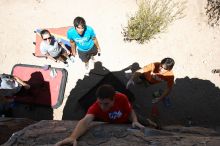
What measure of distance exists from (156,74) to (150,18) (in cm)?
210

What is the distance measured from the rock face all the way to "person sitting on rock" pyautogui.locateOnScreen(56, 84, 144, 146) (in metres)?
0.12

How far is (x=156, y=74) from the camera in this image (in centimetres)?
625

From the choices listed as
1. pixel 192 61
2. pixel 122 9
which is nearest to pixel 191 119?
pixel 192 61

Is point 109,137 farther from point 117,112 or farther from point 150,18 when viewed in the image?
point 150,18

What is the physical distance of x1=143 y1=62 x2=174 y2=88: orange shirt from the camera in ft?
19.9

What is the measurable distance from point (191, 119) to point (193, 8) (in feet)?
9.81

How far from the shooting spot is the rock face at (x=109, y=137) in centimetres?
402

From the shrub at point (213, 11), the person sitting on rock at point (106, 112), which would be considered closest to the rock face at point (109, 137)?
the person sitting on rock at point (106, 112)

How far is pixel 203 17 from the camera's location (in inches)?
315

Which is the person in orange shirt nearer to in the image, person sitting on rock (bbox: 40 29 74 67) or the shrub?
person sitting on rock (bbox: 40 29 74 67)

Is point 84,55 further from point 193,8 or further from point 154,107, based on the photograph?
point 193,8

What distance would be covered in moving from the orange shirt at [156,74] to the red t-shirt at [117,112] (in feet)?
5.61

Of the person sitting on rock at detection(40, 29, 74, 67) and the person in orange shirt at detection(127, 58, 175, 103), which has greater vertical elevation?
the person sitting on rock at detection(40, 29, 74, 67)

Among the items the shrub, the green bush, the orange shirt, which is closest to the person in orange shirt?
the orange shirt
